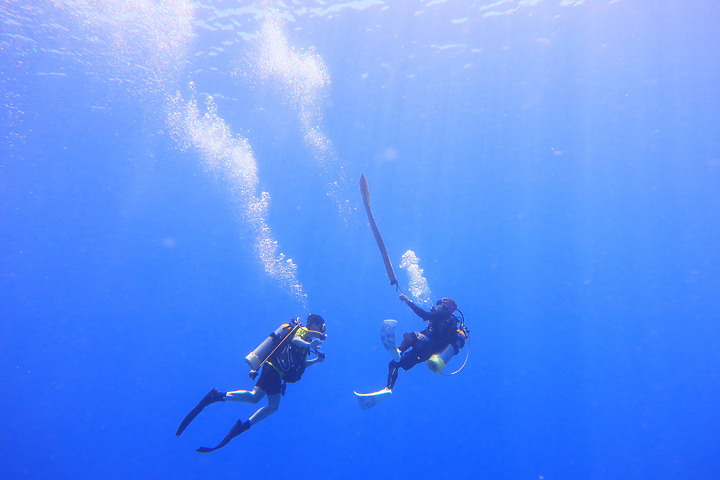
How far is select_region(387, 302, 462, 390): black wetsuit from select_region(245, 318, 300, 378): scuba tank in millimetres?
2396

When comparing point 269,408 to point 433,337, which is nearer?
point 269,408

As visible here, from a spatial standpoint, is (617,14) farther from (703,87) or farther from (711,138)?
(711,138)

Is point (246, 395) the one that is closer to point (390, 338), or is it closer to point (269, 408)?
point (269, 408)

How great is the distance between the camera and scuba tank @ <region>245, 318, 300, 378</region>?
21.6 feet

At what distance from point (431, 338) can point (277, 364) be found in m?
3.23

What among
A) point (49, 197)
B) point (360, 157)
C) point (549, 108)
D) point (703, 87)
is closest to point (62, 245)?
point (49, 197)

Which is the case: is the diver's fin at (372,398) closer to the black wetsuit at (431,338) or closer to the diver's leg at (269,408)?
the black wetsuit at (431,338)

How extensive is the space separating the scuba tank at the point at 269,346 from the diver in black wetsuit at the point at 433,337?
7.04 ft

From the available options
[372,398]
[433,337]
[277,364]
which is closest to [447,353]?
[433,337]

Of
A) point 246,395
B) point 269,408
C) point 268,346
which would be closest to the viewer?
point 268,346

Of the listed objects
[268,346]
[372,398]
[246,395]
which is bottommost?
[372,398]

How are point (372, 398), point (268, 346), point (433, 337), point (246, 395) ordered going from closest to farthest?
1. point (268, 346)
2. point (372, 398)
3. point (246, 395)
4. point (433, 337)

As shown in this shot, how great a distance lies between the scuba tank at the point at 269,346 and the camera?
21.6 feet

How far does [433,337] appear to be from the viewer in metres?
7.67
